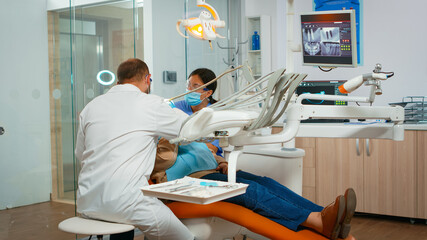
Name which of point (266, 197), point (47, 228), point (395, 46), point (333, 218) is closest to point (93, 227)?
point (266, 197)

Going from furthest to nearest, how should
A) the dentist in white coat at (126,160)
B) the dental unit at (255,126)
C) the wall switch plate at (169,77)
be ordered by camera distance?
the wall switch plate at (169,77), the dentist in white coat at (126,160), the dental unit at (255,126)

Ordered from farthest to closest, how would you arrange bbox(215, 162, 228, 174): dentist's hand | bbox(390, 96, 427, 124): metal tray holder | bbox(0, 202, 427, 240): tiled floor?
bbox(390, 96, 427, 124): metal tray holder
bbox(0, 202, 427, 240): tiled floor
bbox(215, 162, 228, 174): dentist's hand

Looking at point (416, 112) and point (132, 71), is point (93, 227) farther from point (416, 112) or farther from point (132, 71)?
point (416, 112)

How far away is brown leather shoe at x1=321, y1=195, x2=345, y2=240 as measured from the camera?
1.87 meters

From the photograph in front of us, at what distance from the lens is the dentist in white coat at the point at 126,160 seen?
6.41 feet

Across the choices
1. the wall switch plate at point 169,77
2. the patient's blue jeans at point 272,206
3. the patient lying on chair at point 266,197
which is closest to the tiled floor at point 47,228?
the patient lying on chair at point 266,197

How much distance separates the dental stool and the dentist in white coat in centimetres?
5

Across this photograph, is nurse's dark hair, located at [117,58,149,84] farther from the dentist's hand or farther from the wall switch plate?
the wall switch plate

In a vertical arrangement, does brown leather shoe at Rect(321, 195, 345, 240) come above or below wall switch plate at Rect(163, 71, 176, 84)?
below

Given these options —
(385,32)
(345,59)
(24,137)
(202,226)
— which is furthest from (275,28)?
(202,226)

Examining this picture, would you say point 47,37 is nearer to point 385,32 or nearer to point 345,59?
point 345,59

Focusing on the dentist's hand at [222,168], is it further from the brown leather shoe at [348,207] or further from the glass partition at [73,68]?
the glass partition at [73,68]

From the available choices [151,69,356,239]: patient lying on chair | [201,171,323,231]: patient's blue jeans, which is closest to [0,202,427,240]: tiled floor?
[151,69,356,239]: patient lying on chair

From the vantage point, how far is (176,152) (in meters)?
2.19
